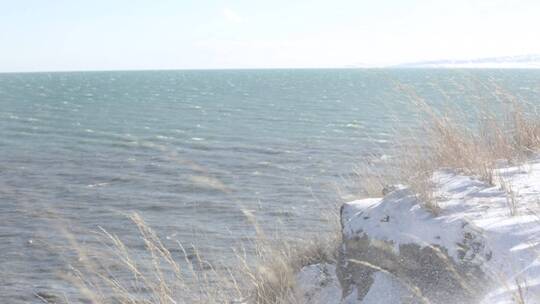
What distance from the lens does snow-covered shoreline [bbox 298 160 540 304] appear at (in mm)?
3332

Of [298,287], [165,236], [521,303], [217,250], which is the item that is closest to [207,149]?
[165,236]

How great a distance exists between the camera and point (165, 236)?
46.8 ft

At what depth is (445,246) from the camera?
386cm

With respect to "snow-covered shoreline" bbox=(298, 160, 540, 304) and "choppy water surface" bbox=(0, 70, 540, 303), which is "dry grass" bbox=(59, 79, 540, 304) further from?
"choppy water surface" bbox=(0, 70, 540, 303)

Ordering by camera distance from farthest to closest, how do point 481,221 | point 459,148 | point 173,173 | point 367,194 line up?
point 173,173 < point 367,194 < point 459,148 < point 481,221

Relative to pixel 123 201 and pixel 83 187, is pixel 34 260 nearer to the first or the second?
pixel 123 201

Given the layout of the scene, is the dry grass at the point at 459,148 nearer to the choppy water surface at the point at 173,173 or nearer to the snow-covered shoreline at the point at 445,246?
the snow-covered shoreline at the point at 445,246

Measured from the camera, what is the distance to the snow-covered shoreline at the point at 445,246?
3332 mm

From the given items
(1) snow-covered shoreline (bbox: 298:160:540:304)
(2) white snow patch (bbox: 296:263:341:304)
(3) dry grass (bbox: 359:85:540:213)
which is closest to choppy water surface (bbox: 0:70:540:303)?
(3) dry grass (bbox: 359:85:540:213)

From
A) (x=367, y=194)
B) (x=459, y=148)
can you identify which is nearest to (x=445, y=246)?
(x=459, y=148)

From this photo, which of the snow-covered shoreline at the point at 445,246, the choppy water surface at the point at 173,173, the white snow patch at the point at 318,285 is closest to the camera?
the snow-covered shoreline at the point at 445,246

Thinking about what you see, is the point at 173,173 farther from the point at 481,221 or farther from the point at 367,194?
the point at 481,221

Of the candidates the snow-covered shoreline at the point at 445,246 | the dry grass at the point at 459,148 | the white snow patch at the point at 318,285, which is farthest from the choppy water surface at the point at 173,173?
the snow-covered shoreline at the point at 445,246

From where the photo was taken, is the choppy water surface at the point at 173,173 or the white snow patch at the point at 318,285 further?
the choppy water surface at the point at 173,173
